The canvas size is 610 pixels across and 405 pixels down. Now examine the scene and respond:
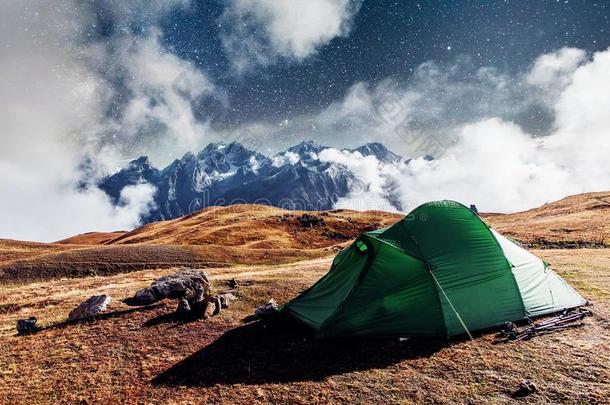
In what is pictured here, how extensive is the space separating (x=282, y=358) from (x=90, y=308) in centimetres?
1054

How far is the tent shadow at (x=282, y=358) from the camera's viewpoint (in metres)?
10.4

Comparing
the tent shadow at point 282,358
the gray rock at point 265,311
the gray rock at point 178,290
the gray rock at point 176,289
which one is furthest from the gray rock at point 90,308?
the gray rock at point 265,311

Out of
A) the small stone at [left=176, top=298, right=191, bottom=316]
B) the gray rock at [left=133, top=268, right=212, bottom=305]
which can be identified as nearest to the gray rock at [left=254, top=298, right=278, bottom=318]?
the small stone at [left=176, top=298, right=191, bottom=316]

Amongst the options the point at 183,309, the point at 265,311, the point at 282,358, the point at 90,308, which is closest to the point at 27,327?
the point at 90,308

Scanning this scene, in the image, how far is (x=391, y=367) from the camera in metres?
10.6

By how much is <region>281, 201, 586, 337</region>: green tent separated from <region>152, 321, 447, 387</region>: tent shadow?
1.78 ft

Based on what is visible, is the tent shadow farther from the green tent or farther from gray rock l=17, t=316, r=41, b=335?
gray rock l=17, t=316, r=41, b=335

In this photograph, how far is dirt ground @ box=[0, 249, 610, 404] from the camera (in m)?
9.30

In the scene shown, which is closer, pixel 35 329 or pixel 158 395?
pixel 158 395

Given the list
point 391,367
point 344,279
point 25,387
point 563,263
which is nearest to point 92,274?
point 25,387

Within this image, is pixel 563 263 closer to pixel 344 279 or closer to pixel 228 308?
pixel 344 279

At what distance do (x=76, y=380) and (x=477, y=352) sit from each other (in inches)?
478

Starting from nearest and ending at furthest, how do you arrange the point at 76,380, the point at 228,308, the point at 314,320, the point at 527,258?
the point at 76,380 → the point at 314,320 → the point at 527,258 → the point at 228,308

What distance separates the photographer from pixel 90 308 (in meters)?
16.7
